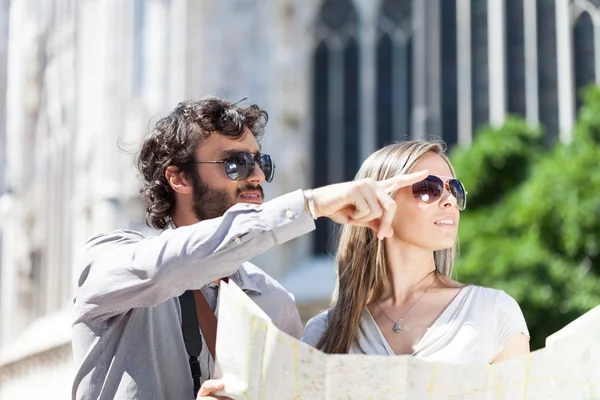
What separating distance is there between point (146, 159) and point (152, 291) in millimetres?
707

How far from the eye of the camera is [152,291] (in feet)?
8.46

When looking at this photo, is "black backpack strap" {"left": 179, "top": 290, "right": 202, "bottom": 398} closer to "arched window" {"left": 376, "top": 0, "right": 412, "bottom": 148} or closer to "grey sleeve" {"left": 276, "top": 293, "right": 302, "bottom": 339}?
"grey sleeve" {"left": 276, "top": 293, "right": 302, "bottom": 339}

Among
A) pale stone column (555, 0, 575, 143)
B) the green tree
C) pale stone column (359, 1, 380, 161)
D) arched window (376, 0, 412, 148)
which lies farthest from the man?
arched window (376, 0, 412, 148)

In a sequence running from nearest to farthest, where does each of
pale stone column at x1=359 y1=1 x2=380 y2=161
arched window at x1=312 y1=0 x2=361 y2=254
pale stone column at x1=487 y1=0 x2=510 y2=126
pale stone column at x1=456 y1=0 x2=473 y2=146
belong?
pale stone column at x1=487 y1=0 x2=510 y2=126, pale stone column at x1=456 y1=0 x2=473 y2=146, pale stone column at x1=359 y1=1 x2=380 y2=161, arched window at x1=312 y1=0 x2=361 y2=254

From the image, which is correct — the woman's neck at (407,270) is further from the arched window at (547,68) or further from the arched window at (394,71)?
the arched window at (394,71)

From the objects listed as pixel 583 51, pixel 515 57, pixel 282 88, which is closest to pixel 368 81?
pixel 282 88

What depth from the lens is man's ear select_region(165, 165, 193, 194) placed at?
308cm

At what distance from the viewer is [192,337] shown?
285 centimetres

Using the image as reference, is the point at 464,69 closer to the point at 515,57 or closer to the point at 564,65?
the point at 515,57

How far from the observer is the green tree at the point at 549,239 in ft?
43.9

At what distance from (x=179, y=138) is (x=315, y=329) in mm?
580

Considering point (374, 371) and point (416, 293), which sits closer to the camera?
point (374, 371)

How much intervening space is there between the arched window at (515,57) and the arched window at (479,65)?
364 mm

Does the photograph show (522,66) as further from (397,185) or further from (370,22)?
(397,185)
